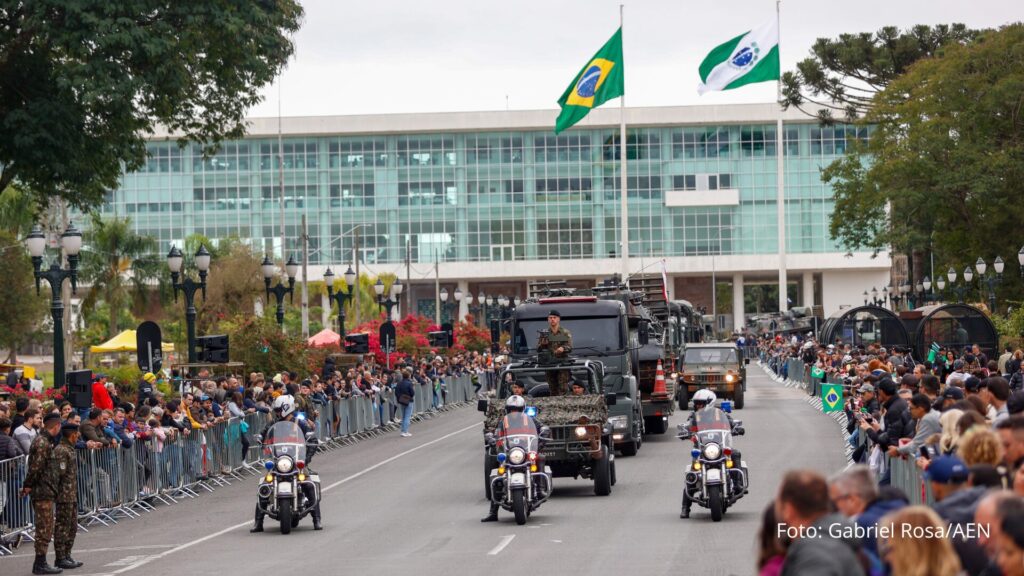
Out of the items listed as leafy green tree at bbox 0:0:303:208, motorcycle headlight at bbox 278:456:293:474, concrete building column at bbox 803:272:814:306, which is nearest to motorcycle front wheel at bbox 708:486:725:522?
motorcycle headlight at bbox 278:456:293:474

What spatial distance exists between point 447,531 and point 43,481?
4.94m

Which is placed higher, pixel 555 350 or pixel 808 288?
pixel 808 288

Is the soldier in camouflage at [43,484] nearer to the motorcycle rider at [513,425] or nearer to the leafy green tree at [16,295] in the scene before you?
the motorcycle rider at [513,425]

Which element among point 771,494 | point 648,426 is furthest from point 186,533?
point 648,426

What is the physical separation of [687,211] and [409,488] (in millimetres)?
90001

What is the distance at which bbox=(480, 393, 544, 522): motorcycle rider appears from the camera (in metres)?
19.0

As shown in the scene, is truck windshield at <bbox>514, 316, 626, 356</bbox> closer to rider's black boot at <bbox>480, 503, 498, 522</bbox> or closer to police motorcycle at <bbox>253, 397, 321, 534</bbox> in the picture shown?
rider's black boot at <bbox>480, 503, 498, 522</bbox>

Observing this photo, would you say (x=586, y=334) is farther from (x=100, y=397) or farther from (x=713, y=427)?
(x=713, y=427)

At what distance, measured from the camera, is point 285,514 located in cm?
1895

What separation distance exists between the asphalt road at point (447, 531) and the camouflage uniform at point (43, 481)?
0.61 meters

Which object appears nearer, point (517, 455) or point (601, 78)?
point (517, 455)

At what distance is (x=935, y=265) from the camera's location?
69.4 m

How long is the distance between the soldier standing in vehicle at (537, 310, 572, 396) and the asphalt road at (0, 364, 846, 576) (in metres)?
1.64

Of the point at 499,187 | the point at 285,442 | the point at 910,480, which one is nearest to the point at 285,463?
the point at 285,442
